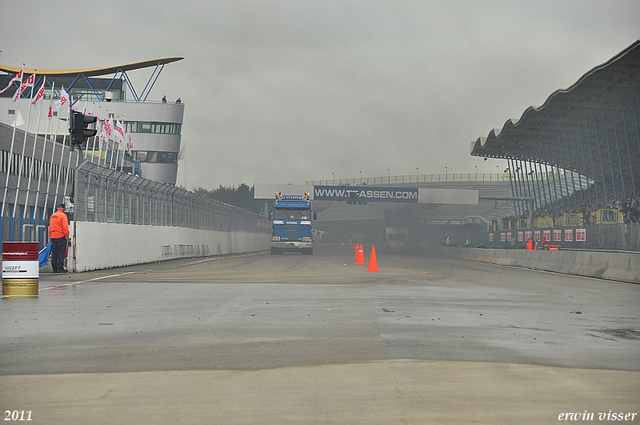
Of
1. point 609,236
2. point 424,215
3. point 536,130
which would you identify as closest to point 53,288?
point 609,236

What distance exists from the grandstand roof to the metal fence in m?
23.8

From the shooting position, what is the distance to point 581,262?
2500cm

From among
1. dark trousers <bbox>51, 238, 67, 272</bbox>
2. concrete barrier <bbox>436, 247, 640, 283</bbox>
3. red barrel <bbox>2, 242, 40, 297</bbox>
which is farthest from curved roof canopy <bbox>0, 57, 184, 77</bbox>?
red barrel <bbox>2, 242, 40, 297</bbox>

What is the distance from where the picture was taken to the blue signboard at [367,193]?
239 feet

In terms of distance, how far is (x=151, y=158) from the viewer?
9100 cm

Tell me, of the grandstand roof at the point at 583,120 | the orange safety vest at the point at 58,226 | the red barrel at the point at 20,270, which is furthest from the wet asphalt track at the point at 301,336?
the grandstand roof at the point at 583,120

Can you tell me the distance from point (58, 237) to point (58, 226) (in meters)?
0.40

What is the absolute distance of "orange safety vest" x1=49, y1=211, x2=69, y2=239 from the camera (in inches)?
805

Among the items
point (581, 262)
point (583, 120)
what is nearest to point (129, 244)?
point (581, 262)

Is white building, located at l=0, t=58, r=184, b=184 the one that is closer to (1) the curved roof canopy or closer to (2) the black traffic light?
(1) the curved roof canopy

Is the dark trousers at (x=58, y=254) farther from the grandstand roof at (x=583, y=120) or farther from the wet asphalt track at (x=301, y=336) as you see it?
the grandstand roof at (x=583, y=120)

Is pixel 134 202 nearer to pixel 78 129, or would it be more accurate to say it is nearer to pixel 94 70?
pixel 78 129

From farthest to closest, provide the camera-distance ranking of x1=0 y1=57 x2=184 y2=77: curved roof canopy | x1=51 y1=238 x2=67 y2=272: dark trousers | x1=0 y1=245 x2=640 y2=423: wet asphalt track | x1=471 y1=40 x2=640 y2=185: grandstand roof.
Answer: x1=0 y1=57 x2=184 y2=77: curved roof canopy → x1=471 y1=40 x2=640 y2=185: grandstand roof → x1=51 y1=238 x2=67 y2=272: dark trousers → x1=0 y1=245 x2=640 y2=423: wet asphalt track

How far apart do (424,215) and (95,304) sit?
312 ft
